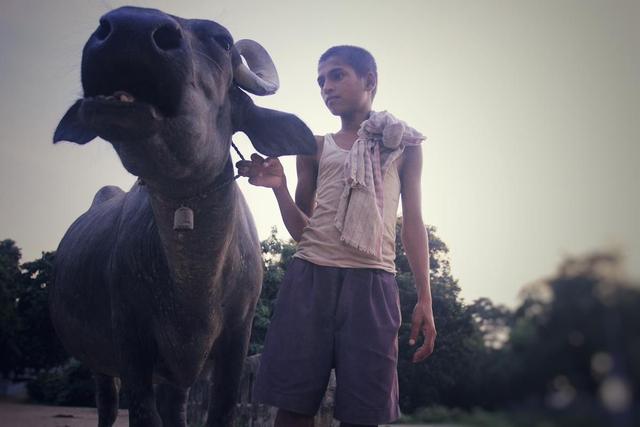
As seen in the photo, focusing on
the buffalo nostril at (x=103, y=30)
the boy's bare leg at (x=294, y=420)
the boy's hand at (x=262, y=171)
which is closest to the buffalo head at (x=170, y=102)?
the buffalo nostril at (x=103, y=30)

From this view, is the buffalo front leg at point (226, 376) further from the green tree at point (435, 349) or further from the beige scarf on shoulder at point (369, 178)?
the green tree at point (435, 349)

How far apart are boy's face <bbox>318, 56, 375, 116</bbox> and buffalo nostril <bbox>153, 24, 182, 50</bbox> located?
726mm

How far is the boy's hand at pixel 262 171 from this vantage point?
92.4 inches

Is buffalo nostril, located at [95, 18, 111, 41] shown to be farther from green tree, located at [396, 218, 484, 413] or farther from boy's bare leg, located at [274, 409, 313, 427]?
green tree, located at [396, 218, 484, 413]

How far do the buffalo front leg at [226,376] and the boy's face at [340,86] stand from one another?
4.21 ft

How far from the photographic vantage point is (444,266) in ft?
49.4

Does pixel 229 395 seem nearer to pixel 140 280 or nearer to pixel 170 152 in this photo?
pixel 140 280

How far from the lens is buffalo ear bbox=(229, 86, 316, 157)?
98.1 inches

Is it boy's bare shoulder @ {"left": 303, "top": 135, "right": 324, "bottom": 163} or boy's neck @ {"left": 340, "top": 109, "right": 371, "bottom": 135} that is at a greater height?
boy's neck @ {"left": 340, "top": 109, "right": 371, "bottom": 135}

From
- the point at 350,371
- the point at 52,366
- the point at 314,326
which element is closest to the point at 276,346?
the point at 314,326

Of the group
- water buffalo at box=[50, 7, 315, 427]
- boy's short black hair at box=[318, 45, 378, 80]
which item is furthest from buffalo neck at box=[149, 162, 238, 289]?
boy's short black hair at box=[318, 45, 378, 80]

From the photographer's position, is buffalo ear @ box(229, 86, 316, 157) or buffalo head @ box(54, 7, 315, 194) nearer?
buffalo head @ box(54, 7, 315, 194)

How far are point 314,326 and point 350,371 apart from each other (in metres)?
0.21

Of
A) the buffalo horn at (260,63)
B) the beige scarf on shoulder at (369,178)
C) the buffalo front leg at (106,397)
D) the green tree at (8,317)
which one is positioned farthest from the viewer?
the green tree at (8,317)
